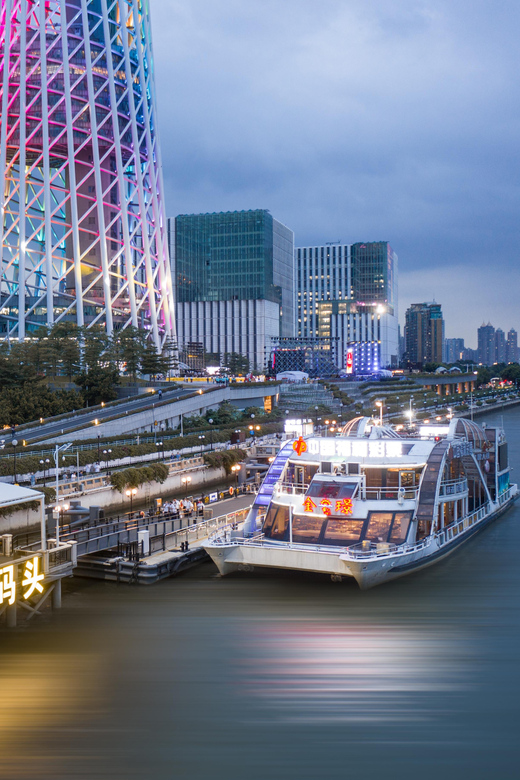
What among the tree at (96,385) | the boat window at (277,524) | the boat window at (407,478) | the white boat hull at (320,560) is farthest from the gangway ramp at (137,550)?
the tree at (96,385)

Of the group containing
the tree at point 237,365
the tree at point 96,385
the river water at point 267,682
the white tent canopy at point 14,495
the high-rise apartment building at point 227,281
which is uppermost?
the high-rise apartment building at point 227,281

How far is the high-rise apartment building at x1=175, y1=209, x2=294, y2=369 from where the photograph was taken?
592 feet

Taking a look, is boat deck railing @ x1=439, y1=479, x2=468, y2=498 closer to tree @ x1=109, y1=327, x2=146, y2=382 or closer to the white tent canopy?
the white tent canopy

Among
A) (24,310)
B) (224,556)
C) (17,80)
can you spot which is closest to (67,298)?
(24,310)

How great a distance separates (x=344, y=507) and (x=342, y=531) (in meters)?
1.05

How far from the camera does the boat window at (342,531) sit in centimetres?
3052

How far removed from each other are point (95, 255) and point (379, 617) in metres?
117

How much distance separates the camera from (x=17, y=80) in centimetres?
12156

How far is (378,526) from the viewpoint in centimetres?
3125

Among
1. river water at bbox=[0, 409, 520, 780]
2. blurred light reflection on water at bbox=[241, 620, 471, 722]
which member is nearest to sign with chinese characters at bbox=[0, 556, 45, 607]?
river water at bbox=[0, 409, 520, 780]

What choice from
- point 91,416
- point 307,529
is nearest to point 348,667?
point 307,529

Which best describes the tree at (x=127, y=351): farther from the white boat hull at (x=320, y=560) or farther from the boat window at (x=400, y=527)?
the boat window at (x=400, y=527)

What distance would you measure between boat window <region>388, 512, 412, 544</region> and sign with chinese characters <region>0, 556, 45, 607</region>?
14199 millimetres

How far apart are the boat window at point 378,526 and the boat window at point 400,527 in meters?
0.24
